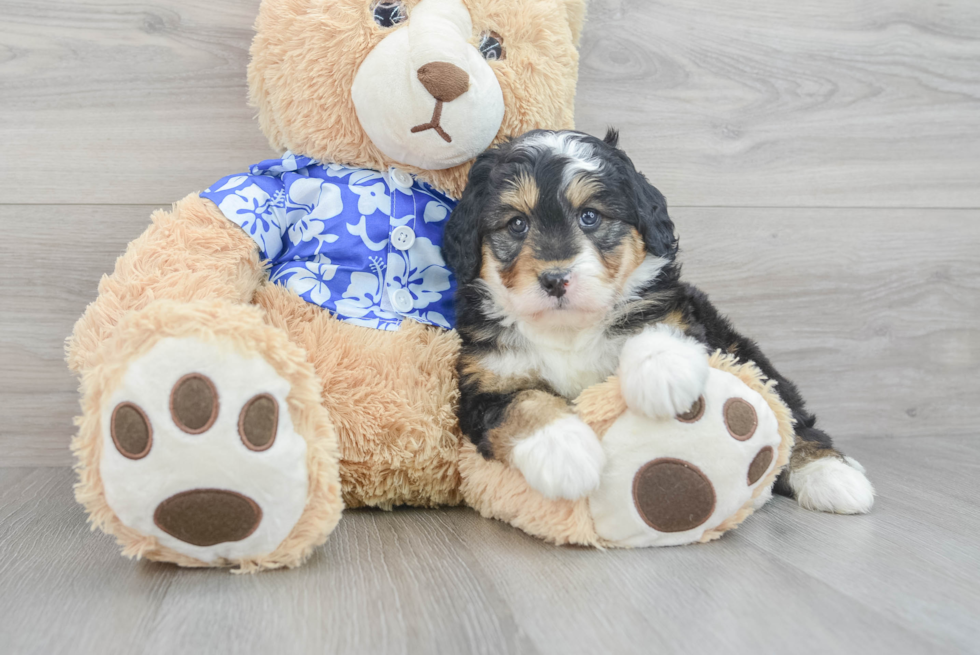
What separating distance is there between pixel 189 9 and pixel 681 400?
5.79 feet

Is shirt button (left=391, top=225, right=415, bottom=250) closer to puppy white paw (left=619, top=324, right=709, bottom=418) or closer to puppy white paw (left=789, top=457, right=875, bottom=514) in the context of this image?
puppy white paw (left=619, top=324, right=709, bottom=418)

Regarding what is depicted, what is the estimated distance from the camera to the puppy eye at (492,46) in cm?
168

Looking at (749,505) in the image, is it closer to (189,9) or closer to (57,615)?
(57,615)

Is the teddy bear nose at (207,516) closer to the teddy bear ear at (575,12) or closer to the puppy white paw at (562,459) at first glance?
the puppy white paw at (562,459)

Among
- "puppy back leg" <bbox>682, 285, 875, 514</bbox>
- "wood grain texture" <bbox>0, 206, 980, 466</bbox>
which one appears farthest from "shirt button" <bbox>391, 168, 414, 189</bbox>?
"wood grain texture" <bbox>0, 206, 980, 466</bbox>

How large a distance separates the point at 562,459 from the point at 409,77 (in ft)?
2.81

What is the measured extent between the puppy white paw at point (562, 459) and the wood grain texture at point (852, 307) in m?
1.21

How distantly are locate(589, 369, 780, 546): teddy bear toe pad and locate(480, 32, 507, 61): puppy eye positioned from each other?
883 millimetres

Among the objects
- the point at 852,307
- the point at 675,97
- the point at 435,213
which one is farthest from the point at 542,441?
the point at 852,307

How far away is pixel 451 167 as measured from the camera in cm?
173

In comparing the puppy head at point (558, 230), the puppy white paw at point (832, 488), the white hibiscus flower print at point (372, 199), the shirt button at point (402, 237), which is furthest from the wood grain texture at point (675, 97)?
the puppy white paw at point (832, 488)

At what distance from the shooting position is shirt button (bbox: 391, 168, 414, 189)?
1707mm

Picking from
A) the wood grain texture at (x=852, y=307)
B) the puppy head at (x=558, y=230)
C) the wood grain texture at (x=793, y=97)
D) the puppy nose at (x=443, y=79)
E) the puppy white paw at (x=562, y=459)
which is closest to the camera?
the puppy white paw at (x=562, y=459)

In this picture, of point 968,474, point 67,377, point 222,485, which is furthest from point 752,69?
point 67,377
